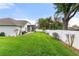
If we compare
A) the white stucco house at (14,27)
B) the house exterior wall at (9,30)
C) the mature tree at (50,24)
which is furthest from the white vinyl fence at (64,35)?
the house exterior wall at (9,30)

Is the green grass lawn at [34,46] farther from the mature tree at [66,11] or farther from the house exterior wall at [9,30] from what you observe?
the mature tree at [66,11]

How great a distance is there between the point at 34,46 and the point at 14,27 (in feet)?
1.19

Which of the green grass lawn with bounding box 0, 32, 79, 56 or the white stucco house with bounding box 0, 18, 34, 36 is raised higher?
the white stucco house with bounding box 0, 18, 34, 36

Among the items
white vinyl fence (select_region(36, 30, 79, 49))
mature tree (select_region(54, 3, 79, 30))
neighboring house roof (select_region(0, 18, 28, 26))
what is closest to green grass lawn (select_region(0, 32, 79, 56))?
white vinyl fence (select_region(36, 30, 79, 49))

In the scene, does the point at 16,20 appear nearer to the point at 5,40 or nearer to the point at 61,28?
the point at 5,40

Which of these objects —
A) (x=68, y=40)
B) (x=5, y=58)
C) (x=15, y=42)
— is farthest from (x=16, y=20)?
(x=68, y=40)

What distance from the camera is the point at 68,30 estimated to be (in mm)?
3514

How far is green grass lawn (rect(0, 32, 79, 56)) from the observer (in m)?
3.36

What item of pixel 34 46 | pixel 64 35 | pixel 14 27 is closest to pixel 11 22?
pixel 14 27

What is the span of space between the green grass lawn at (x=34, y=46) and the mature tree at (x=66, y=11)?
0.27 metres

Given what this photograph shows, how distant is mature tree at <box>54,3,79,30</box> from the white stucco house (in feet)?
1.29

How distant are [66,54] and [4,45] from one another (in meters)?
0.78

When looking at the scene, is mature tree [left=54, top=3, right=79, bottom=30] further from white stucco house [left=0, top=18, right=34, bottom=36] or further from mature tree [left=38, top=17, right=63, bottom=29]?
white stucco house [left=0, top=18, right=34, bottom=36]

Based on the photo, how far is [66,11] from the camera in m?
3.52
